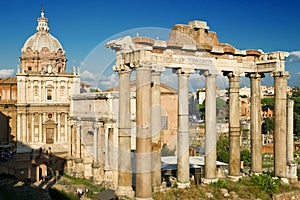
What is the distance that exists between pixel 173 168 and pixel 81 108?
17270mm

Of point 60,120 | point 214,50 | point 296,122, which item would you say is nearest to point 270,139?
point 296,122

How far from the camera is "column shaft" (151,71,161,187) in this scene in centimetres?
1420

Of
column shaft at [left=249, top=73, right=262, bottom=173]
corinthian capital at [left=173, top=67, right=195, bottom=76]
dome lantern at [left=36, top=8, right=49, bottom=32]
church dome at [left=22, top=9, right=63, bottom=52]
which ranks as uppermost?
dome lantern at [left=36, top=8, right=49, bottom=32]

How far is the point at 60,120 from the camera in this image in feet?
144

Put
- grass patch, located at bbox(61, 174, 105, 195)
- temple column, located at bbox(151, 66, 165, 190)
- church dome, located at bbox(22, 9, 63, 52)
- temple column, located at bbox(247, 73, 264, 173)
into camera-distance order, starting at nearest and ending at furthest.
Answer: temple column, located at bbox(151, 66, 165, 190) → temple column, located at bbox(247, 73, 264, 173) → grass patch, located at bbox(61, 174, 105, 195) → church dome, located at bbox(22, 9, 63, 52)

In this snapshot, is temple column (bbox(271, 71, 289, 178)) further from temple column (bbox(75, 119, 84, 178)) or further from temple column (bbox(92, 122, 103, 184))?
temple column (bbox(75, 119, 84, 178))

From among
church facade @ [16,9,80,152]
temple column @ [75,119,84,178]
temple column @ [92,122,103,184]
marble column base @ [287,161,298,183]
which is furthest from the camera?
church facade @ [16,9,80,152]

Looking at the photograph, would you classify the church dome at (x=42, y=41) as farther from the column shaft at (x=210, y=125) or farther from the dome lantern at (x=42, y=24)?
the column shaft at (x=210, y=125)

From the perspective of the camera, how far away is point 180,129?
1451 cm

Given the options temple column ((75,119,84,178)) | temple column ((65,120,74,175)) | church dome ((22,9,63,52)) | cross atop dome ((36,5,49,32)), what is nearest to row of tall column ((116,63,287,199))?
temple column ((75,119,84,178))

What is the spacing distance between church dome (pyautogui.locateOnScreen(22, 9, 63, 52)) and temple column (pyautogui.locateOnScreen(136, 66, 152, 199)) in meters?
37.9

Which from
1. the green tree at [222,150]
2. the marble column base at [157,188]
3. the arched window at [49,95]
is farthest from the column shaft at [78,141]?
the marble column base at [157,188]

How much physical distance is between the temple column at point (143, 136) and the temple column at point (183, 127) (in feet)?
6.23

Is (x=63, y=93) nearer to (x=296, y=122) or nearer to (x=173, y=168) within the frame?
(x=173, y=168)
